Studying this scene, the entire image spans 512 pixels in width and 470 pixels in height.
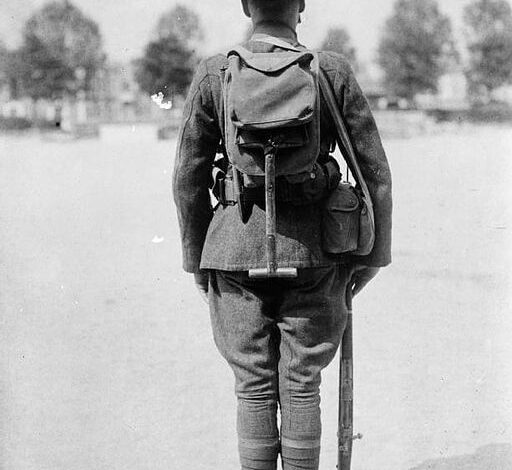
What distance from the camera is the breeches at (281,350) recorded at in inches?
102

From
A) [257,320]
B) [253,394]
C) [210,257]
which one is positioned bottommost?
[253,394]

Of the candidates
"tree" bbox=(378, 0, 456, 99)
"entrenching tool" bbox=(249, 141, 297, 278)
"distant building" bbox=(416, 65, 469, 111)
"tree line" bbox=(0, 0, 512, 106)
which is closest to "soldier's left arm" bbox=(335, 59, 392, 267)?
"entrenching tool" bbox=(249, 141, 297, 278)

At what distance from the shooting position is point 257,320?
259cm

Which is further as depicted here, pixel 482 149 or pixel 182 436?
pixel 482 149

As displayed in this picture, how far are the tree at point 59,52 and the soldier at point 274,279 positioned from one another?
15399mm

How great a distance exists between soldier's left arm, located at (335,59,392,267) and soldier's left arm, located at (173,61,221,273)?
409 mm

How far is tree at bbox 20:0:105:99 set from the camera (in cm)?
1955

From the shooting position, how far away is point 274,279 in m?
2.59

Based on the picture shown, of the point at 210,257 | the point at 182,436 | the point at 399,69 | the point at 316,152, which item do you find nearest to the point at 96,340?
the point at 182,436

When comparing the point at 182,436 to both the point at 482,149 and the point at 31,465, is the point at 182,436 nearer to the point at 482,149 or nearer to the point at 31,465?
the point at 31,465

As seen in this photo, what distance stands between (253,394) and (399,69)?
1236 inches

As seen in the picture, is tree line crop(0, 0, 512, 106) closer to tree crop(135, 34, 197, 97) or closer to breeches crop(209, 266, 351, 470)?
tree crop(135, 34, 197, 97)

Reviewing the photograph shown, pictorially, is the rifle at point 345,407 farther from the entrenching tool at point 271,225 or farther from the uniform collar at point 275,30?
the uniform collar at point 275,30

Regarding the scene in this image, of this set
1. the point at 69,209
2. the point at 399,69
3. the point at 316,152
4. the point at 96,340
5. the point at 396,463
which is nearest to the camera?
the point at 316,152
